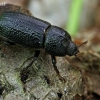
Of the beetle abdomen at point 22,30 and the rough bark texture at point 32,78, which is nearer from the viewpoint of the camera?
the rough bark texture at point 32,78

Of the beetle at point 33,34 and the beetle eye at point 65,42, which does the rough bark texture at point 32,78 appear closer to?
the beetle at point 33,34

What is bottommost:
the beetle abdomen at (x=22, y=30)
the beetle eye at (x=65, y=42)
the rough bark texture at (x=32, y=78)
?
the rough bark texture at (x=32, y=78)

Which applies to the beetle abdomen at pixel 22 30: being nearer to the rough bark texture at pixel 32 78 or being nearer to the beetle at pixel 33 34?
the beetle at pixel 33 34

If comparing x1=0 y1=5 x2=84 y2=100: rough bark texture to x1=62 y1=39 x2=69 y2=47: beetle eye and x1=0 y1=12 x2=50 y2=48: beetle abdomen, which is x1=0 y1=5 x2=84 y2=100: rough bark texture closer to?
x1=0 y1=12 x2=50 y2=48: beetle abdomen

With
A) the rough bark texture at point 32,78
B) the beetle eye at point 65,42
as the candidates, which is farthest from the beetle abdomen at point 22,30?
the beetle eye at point 65,42

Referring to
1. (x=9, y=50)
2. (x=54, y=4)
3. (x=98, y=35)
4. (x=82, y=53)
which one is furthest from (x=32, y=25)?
(x=54, y=4)

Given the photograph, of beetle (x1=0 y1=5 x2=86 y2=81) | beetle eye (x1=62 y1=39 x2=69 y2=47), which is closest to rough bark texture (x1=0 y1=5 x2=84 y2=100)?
beetle (x1=0 y1=5 x2=86 y2=81)

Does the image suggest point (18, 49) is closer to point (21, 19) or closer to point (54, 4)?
point (21, 19)

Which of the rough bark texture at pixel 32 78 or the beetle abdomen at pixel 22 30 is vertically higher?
the beetle abdomen at pixel 22 30
